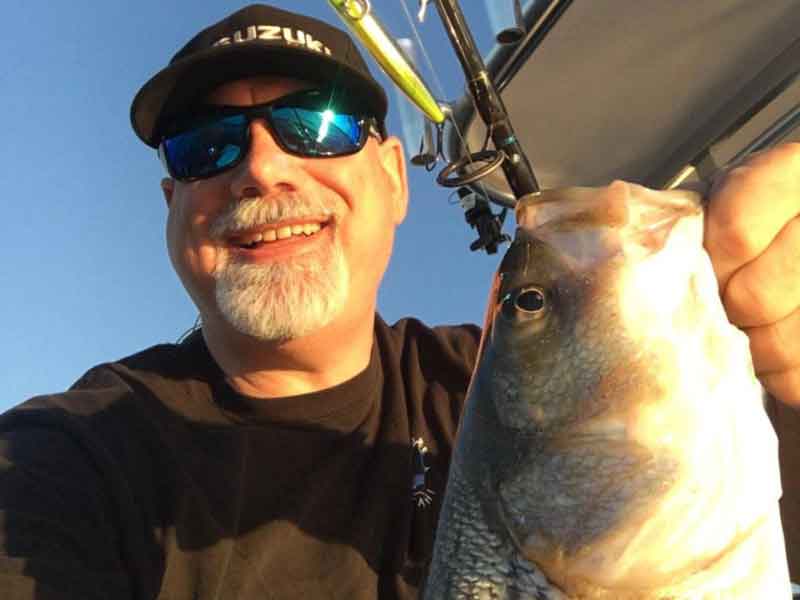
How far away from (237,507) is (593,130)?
8.77ft

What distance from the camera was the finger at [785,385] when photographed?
1524mm

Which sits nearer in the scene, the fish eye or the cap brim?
the fish eye

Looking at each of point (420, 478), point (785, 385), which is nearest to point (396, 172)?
point (420, 478)

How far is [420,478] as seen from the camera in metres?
2.51

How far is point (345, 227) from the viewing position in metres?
2.90

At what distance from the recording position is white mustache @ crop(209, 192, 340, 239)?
276cm

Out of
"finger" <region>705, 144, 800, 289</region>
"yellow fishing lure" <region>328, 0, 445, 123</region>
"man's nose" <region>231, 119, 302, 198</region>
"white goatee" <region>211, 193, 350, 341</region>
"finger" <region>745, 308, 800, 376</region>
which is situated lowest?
"finger" <region>745, 308, 800, 376</region>

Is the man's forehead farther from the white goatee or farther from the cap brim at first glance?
the white goatee

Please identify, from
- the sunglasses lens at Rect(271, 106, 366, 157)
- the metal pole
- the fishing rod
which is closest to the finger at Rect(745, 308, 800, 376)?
the fishing rod

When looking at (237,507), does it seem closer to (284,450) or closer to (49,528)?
(284,450)

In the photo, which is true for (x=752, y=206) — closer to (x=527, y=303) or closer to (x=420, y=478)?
(x=527, y=303)

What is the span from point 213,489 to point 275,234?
94cm

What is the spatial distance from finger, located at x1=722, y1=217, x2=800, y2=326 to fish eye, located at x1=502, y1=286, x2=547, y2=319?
1.10ft

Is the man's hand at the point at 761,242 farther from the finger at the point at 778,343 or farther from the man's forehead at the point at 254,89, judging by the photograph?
the man's forehead at the point at 254,89
